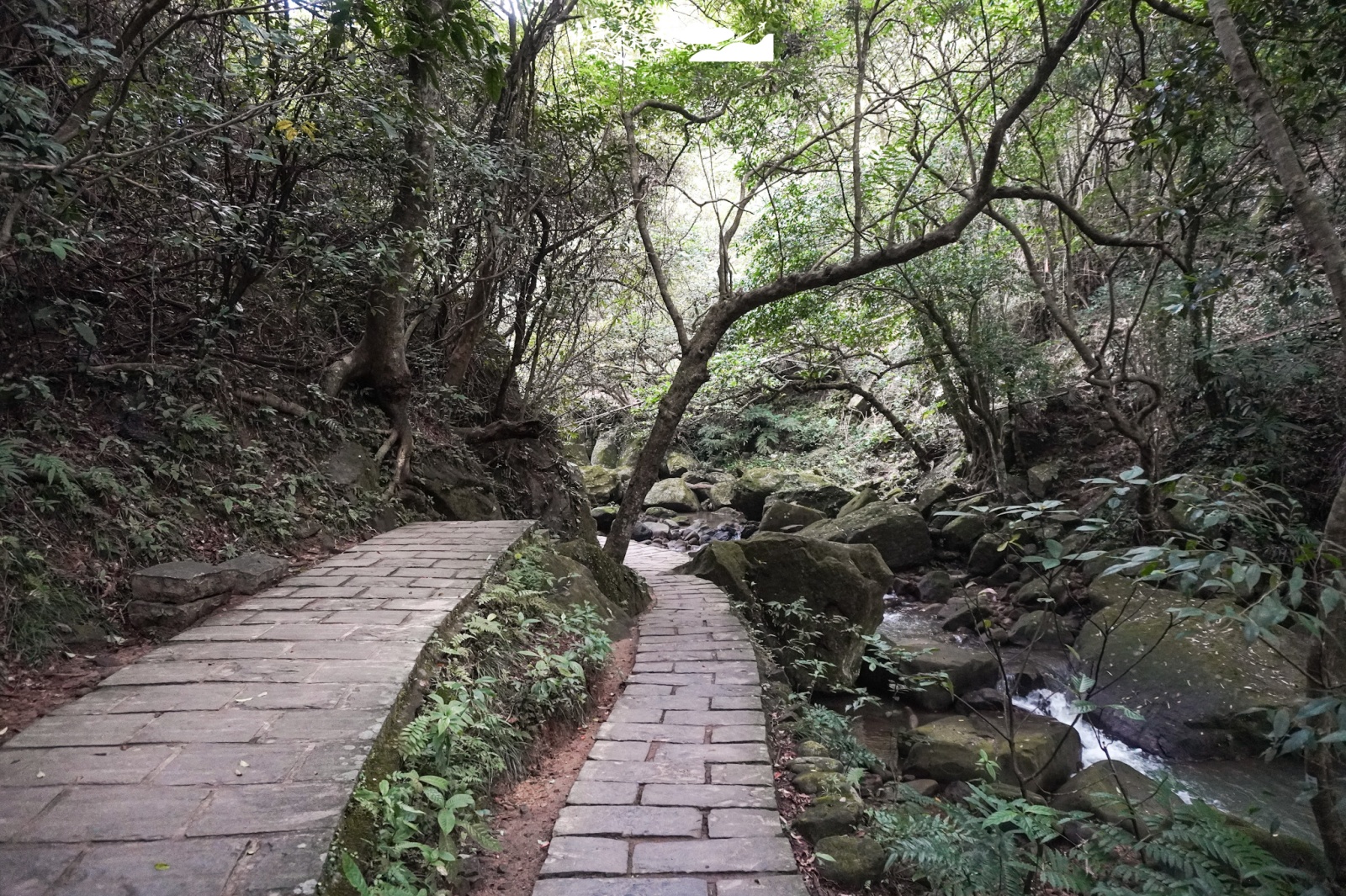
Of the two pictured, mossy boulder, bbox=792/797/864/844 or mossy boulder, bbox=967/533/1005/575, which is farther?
mossy boulder, bbox=967/533/1005/575

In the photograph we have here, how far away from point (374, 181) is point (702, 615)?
13.7ft

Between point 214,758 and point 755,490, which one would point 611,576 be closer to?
point 214,758

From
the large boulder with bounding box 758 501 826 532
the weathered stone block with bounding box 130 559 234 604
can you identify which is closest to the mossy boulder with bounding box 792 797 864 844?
the weathered stone block with bounding box 130 559 234 604

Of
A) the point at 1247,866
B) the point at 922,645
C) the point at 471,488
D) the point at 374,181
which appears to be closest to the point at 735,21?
the point at 374,181

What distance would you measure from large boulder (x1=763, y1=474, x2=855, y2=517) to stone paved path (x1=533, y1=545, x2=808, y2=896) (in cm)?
1015

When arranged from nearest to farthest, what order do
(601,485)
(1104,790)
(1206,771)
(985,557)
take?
(1104,790)
(1206,771)
(985,557)
(601,485)

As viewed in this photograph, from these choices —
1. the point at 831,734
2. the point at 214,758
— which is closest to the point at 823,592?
the point at 831,734

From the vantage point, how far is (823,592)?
6230 mm

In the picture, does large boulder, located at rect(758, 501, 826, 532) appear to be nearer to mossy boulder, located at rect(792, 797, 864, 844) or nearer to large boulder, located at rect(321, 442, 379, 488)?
large boulder, located at rect(321, 442, 379, 488)

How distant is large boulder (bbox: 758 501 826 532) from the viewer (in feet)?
40.3

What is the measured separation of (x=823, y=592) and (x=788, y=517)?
20.2ft

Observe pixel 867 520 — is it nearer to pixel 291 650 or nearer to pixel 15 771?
pixel 291 650

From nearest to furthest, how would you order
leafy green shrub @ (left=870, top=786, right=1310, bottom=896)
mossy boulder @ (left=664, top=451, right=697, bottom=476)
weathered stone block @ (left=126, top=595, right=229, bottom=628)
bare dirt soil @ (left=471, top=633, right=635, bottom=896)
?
bare dirt soil @ (left=471, top=633, right=635, bottom=896) → leafy green shrub @ (left=870, top=786, right=1310, bottom=896) → weathered stone block @ (left=126, top=595, right=229, bottom=628) → mossy boulder @ (left=664, top=451, right=697, bottom=476)

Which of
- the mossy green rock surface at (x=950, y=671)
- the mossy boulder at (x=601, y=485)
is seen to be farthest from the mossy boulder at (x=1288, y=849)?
the mossy boulder at (x=601, y=485)
